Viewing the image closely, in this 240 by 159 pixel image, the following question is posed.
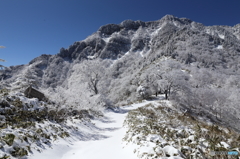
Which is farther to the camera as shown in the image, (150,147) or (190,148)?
(150,147)

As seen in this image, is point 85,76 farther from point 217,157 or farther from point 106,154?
point 217,157

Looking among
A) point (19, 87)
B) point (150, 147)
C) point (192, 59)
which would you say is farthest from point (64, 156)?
point (192, 59)

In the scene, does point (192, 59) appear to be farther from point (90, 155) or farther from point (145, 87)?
point (90, 155)

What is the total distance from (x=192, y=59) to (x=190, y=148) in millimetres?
171955

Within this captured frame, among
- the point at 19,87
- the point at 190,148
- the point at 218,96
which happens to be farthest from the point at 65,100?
the point at 218,96

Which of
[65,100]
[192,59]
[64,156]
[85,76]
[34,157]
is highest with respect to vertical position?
[192,59]

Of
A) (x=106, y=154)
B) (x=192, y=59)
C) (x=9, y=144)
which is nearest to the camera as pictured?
(x=9, y=144)

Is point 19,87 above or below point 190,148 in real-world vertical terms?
above

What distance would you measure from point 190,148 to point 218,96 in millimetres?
36029

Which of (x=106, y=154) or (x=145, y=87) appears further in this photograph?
(x=145, y=87)

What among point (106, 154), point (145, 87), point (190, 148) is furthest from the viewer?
point (145, 87)

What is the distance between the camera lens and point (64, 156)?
6797 mm

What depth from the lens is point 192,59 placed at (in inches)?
6078

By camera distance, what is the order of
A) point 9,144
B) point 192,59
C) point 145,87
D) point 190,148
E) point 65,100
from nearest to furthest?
point 190,148
point 9,144
point 65,100
point 145,87
point 192,59
